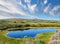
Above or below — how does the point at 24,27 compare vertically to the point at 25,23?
below

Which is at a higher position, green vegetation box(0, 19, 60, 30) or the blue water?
green vegetation box(0, 19, 60, 30)

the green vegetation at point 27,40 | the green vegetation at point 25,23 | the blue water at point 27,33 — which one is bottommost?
the green vegetation at point 27,40

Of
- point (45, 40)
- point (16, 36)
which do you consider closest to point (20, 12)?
point (16, 36)

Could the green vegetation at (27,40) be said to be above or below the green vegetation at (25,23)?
below

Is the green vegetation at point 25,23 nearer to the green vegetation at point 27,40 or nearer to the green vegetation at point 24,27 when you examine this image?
the green vegetation at point 24,27

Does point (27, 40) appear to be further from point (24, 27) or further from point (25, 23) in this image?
point (25, 23)

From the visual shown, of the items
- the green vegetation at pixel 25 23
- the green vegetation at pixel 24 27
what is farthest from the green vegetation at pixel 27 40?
the green vegetation at pixel 25 23

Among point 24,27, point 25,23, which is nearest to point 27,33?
point 24,27

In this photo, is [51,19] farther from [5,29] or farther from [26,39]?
[5,29]

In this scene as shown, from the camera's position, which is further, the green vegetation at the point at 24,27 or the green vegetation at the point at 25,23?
the green vegetation at the point at 25,23

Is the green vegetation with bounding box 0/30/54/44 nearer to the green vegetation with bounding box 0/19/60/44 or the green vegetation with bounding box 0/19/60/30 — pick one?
the green vegetation with bounding box 0/19/60/44

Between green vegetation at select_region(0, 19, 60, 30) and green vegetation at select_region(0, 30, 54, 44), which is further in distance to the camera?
green vegetation at select_region(0, 19, 60, 30)

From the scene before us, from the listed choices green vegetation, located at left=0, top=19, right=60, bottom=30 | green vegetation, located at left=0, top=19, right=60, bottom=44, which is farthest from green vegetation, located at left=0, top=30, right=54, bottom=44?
green vegetation, located at left=0, top=19, right=60, bottom=30

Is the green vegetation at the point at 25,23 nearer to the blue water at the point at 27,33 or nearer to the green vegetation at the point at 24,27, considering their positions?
the green vegetation at the point at 24,27
